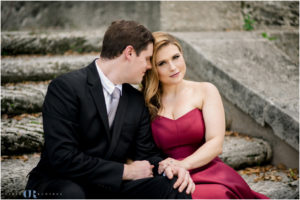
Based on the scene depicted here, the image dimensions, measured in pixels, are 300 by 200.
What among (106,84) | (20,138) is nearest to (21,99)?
(20,138)


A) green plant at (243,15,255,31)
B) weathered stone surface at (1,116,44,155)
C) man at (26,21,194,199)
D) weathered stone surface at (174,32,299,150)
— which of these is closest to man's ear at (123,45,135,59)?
man at (26,21,194,199)

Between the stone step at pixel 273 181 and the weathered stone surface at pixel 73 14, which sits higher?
the weathered stone surface at pixel 73 14

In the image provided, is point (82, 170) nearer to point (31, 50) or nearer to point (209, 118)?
point (209, 118)

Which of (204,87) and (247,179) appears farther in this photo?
(247,179)

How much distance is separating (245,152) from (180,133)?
1.17 metres

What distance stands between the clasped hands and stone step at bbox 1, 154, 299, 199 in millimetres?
1101

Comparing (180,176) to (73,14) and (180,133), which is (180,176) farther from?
(73,14)

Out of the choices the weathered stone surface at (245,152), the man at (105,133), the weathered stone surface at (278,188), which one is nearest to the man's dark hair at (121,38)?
the man at (105,133)

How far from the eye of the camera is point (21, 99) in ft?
12.4

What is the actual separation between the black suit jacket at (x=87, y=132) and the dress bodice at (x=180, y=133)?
0.23 meters

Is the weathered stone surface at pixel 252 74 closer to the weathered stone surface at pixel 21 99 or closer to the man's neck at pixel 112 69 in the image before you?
the man's neck at pixel 112 69

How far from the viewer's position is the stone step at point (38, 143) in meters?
3.32

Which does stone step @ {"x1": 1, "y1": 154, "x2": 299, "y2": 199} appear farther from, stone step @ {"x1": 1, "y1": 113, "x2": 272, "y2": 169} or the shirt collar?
the shirt collar

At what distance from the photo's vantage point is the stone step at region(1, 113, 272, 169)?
3.32 metres
